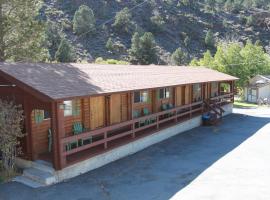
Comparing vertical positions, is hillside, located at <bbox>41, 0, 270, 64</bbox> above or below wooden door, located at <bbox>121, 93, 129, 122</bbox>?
above

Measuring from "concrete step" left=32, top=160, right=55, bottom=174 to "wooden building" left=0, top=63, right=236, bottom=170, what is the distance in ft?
0.72

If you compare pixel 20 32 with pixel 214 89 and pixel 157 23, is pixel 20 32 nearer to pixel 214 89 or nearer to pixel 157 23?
pixel 214 89

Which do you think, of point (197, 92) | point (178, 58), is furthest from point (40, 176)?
point (178, 58)

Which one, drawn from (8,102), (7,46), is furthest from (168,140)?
(7,46)

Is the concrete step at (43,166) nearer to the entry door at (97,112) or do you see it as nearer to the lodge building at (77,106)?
the lodge building at (77,106)

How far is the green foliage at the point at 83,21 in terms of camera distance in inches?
2566

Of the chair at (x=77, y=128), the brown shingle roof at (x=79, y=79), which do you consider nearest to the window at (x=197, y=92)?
the brown shingle roof at (x=79, y=79)

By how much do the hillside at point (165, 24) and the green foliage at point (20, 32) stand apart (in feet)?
121

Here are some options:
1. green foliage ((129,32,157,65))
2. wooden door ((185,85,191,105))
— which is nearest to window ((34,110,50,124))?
wooden door ((185,85,191,105))

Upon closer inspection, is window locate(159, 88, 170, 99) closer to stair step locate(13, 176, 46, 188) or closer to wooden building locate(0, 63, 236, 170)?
wooden building locate(0, 63, 236, 170)

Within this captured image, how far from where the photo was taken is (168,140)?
18578mm

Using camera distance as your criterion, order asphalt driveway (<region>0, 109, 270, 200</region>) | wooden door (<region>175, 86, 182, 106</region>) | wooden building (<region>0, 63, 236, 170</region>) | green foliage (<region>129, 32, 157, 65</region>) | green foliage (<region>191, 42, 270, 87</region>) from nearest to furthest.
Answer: asphalt driveway (<region>0, 109, 270, 200</region>) < wooden building (<region>0, 63, 236, 170</region>) < wooden door (<region>175, 86, 182, 106</region>) < green foliage (<region>191, 42, 270, 87</region>) < green foliage (<region>129, 32, 157, 65</region>)

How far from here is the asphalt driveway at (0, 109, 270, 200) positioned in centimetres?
1098

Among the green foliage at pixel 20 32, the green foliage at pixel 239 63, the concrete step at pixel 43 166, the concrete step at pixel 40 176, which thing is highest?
the green foliage at pixel 20 32
